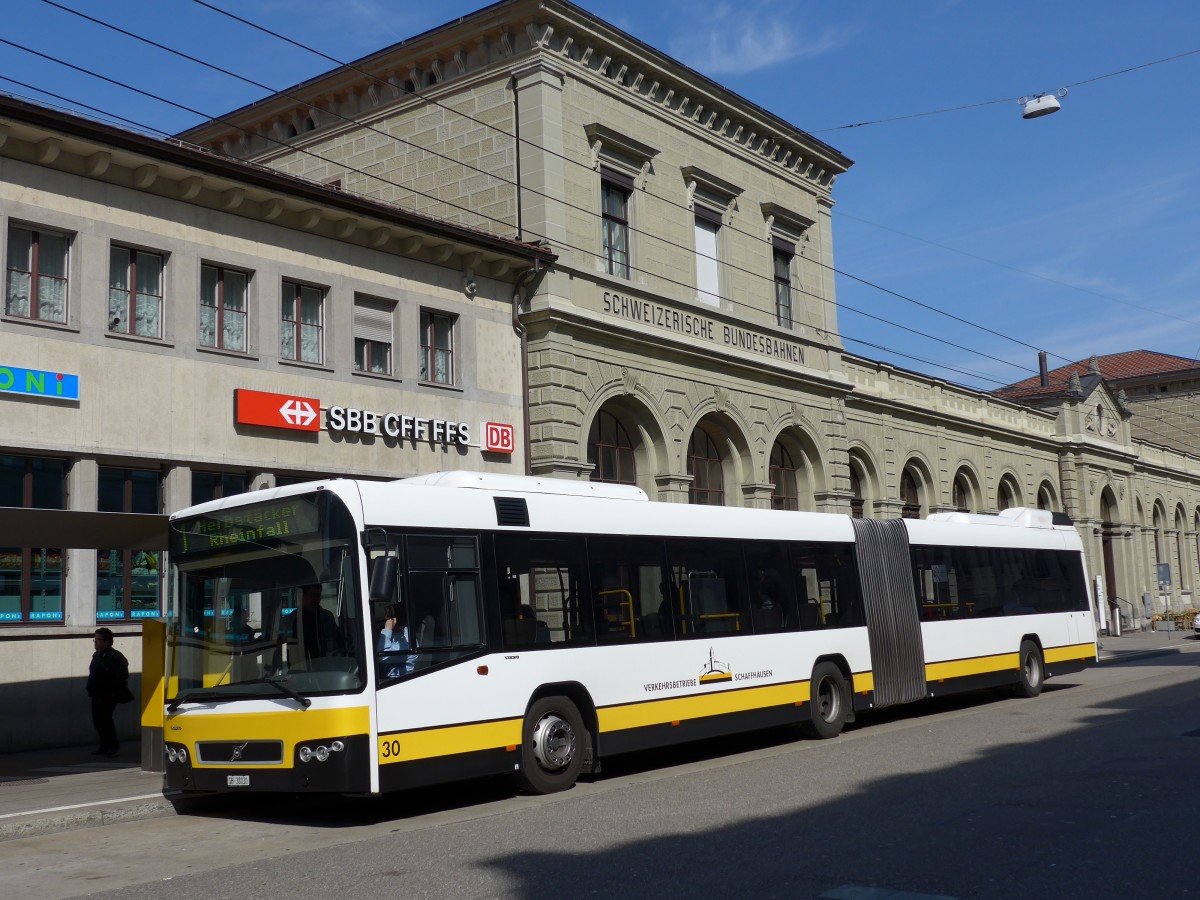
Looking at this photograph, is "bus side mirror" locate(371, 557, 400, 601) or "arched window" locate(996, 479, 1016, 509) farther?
"arched window" locate(996, 479, 1016, 509)

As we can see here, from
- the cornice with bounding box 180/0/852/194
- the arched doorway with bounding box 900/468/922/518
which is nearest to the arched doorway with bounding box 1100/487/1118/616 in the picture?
the arched doorway with bounding box 900/468/922/518

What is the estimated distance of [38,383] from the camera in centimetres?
1636

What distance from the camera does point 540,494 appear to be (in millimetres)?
13297

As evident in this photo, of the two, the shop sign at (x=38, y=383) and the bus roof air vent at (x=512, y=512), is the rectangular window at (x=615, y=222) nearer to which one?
the shop sign at (x=38, y=383)

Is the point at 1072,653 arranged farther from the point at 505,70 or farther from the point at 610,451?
the point at 505,70

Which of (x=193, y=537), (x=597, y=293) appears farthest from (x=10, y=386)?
(x=597, y=293)

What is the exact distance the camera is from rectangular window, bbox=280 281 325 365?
2002 cm

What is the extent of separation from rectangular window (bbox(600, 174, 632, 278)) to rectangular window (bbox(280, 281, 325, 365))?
7.05 metres

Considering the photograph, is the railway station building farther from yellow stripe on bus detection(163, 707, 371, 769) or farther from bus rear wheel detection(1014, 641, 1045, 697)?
bus rear wheel detection(1014, 641, 1045, 697)

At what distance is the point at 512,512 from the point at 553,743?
2295mm

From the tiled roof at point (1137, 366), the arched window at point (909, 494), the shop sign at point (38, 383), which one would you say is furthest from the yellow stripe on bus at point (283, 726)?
the tiled roof at point (1137, 366)

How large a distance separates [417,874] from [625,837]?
1.73m

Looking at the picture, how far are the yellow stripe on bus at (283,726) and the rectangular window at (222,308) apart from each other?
324 inches

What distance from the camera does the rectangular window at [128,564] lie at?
17.4m
